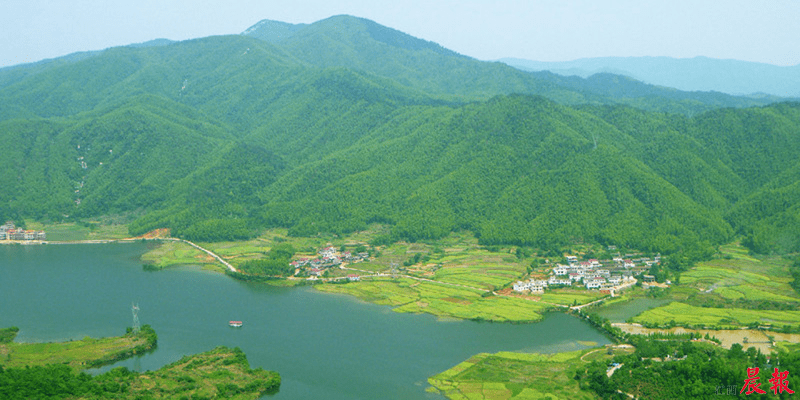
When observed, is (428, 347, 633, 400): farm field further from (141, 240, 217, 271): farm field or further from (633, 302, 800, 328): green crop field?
(141, 240, 217, 271): farm field

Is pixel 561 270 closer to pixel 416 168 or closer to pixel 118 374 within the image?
pixel 416 168

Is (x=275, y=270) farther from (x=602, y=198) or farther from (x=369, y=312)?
(x=602, y=198)

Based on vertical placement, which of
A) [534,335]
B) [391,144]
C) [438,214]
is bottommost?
[534,335]

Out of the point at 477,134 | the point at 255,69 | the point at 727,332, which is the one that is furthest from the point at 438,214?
the point at 255,69

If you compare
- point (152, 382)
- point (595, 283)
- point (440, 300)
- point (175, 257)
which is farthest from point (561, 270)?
point (175, 257)

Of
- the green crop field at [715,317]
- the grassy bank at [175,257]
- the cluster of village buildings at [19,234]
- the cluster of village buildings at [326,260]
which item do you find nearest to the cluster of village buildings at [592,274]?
the green crop field at [715,317]

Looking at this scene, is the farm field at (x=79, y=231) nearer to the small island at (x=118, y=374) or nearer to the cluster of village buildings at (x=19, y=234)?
the cluster of village buildings at (x=19, y=234)
